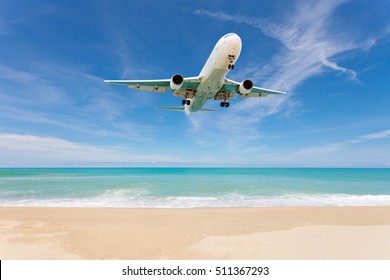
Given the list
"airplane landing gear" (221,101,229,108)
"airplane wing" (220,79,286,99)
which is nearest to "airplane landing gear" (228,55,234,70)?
"airplane wing" (220,79,286,99)

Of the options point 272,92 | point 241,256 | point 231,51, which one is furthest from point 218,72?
point 241,256

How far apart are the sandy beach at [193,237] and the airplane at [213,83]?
9.16 m

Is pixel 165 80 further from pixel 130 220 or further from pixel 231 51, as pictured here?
pixel 130 220

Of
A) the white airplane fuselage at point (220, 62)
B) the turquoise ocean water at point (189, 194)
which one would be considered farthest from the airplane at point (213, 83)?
the turquoise ocean water at point (189, 194)

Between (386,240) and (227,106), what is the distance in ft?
49.0

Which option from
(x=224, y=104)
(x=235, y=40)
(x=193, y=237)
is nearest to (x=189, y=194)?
(x=224, y=104)

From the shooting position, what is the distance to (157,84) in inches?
736

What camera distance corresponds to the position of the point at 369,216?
13.1m

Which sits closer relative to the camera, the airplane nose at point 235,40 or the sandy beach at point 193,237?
the sandy beach at point 193,237

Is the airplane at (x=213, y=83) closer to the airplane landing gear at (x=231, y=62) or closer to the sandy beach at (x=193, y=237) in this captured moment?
the airplane landing gear at (x=231, y=62)

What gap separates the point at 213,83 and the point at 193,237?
11.0 meters

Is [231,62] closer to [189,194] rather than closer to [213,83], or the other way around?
[213,83]

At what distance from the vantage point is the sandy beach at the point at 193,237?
740 centimetres

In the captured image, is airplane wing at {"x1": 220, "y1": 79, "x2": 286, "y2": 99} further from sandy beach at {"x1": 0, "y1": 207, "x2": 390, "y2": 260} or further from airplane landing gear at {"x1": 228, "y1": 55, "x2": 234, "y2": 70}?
sandy beach at {"x1": 0, "y1": 207, "x2": 390, "y2": 260}
